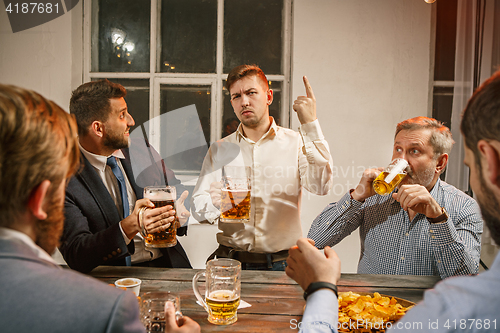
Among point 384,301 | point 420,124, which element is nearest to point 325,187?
point 420,124

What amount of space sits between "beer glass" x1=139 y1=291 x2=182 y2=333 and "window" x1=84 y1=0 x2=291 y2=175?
2.27 meters

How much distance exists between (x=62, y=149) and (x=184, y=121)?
2692 mm

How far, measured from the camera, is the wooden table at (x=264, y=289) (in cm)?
111

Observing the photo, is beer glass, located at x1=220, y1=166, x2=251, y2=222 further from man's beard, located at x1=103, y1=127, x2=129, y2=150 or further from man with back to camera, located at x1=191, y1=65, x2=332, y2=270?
man's beard, located at x1=103, y1=127, x2=129, y2=150

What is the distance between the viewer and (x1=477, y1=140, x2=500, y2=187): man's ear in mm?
607

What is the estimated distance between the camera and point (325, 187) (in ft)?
6.95

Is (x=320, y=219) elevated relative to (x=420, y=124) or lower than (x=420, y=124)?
lower

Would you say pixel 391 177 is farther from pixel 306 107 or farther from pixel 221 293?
pixel 221 293

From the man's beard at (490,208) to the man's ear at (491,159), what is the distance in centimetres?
2

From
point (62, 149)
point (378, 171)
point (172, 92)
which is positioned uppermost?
point (172, 92)

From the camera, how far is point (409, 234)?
170 cm

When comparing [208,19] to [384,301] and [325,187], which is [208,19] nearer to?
[325,187]

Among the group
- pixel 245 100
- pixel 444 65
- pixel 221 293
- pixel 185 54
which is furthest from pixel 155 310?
pixel 444 65

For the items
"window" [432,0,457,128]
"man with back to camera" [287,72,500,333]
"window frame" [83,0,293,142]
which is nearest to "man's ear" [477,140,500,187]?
"man with back to camera" [287,72,500,333]
